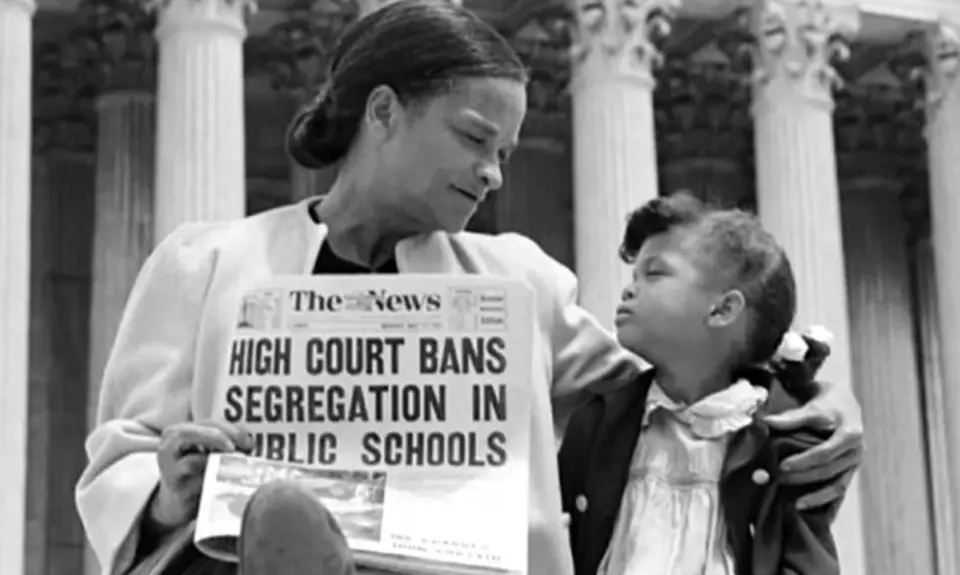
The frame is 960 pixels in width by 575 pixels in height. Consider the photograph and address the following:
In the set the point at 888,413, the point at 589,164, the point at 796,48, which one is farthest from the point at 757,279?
the point at 888,413

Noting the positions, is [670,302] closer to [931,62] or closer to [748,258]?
[748,258]

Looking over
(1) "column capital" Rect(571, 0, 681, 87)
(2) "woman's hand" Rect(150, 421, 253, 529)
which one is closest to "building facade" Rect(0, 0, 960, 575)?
(1) "column capital" Rect(571, 0, 681, 87)

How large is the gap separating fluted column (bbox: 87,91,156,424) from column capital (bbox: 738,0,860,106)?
24.8 ft

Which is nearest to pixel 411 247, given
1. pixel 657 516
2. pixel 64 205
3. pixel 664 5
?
pixel 657 516

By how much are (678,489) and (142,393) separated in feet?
4.03

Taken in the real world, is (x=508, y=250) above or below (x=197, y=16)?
below

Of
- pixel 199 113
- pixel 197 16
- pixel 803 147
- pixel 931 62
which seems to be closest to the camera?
pixel 199 113

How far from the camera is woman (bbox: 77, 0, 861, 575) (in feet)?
14.6

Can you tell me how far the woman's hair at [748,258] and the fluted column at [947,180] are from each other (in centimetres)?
2461

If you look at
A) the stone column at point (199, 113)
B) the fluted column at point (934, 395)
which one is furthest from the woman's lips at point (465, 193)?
the fluted column at point (934, 395)

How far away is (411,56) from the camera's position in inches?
181

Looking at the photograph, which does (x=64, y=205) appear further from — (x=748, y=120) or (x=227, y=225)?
(x=227, y=225)

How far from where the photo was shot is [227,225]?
4773 mm

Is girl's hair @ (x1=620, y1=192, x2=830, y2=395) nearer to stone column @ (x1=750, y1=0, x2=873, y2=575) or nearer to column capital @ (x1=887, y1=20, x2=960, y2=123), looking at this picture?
stone column @ (x1=750, y1=0, x2=873, y2=575)
